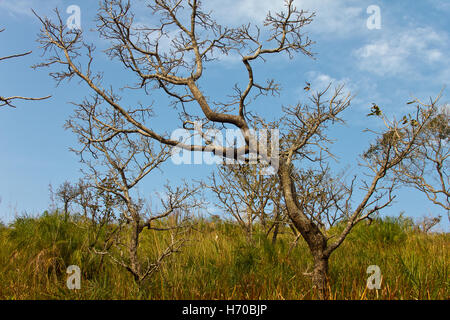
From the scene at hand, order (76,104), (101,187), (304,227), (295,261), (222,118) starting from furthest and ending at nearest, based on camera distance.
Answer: (295,261) → (76,104) → (101,187) → (222,118) → (304,227)

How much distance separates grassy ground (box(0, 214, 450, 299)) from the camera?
4.98m

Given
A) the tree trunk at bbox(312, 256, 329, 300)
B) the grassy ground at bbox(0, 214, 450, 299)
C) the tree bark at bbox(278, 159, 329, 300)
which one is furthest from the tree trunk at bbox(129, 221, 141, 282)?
the tree trunk at bbox(312, 256, 329, 300)

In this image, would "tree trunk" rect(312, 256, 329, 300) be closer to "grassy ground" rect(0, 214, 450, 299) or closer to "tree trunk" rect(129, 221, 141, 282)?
"grassy ground" rect(0, 214, 450, 299)

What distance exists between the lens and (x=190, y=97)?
6.55 meters

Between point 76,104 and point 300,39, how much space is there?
3.92m

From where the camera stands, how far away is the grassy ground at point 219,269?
4.98m

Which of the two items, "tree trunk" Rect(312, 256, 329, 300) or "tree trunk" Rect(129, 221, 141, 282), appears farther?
"tree trunk" Rect(129, 221, 141, 282)

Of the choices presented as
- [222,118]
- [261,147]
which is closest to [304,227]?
[261,147]

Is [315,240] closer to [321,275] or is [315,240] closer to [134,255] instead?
[321,275]

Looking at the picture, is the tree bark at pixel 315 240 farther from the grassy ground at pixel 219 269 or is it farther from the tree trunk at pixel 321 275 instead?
the grassy ground at pixel 219 269

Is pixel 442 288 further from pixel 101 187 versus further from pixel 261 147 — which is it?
pixel 101 187

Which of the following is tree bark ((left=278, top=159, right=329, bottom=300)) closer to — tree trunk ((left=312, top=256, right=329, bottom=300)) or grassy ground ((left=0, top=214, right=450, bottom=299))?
tree trunk ((left=312, top=256, right=329, bottom=300))

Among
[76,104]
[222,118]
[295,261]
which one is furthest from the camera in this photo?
[295,261]

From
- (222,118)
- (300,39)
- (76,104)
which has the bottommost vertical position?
(222,118)
